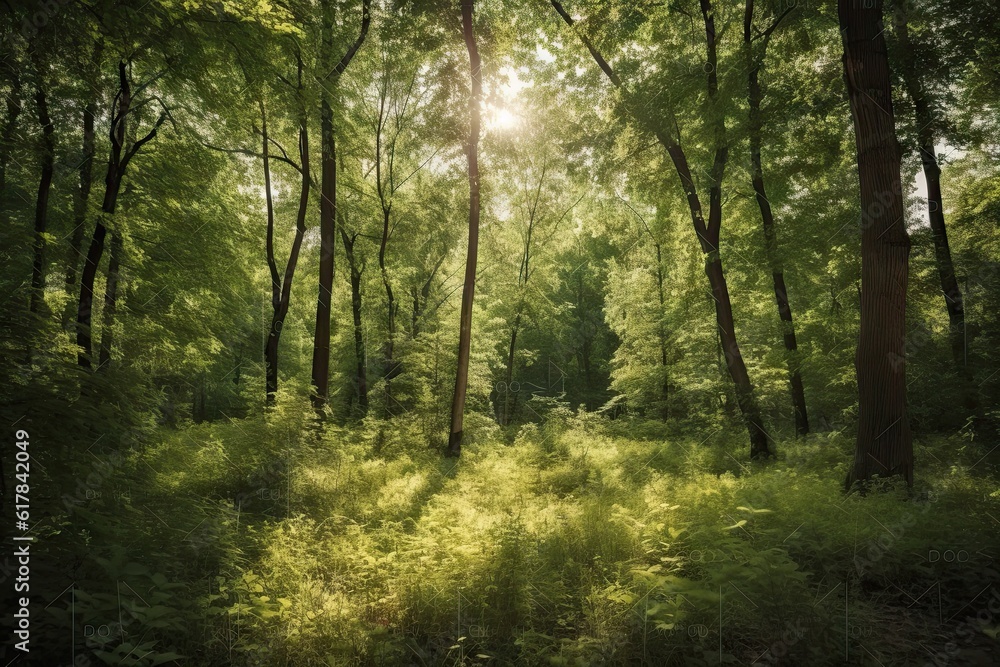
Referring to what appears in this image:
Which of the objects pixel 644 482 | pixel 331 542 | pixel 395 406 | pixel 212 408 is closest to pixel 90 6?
pixel 331 542

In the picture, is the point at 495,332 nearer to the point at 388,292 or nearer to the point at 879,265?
the point at 388,292

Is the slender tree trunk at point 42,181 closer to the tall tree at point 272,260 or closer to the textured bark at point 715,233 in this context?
the tall tree at point 272,260

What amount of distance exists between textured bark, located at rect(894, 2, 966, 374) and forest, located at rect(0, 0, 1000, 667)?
4.3 inches

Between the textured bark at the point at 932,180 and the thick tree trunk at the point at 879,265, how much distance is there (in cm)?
430

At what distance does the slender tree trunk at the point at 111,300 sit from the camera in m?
11.1

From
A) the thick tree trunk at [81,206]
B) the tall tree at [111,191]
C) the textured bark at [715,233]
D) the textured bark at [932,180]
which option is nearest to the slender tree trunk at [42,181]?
the tall tree at [111,191]

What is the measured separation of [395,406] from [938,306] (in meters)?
19.3

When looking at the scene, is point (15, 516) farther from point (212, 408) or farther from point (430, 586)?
point (212, 408)

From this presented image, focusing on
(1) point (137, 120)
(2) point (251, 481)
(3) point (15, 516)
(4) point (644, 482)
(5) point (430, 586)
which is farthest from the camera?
(1) point (137, 120)

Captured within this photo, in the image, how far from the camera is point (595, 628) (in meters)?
4.07

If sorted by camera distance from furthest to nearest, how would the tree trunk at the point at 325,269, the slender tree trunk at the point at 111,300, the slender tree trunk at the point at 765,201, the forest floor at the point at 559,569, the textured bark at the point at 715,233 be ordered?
the tree trunk at the point at 325,269 → the textured bark at the point at 715,233 → the slender tree trunk at the point at 111,300 → the slender tree trunk at the point at 765,201 → the forest floor at the point at 559,569

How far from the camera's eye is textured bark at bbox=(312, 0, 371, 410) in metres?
12.3

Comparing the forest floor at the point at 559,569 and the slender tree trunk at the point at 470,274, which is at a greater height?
the slender tree trunk at the point at 470,274

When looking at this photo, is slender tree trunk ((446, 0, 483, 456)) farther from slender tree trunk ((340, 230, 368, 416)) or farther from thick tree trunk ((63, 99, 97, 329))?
thick tree trunk ((63, 99, 97, 329))
